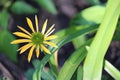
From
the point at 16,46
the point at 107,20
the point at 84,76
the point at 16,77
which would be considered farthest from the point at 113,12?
the point at 16,46

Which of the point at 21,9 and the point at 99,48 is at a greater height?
the point at 21,9

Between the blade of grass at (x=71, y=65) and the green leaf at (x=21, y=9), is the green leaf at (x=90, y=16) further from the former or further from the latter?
the blade of grass at (x=71, y=65)

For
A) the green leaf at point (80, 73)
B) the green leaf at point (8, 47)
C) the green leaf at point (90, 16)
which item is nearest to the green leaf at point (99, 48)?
the green leaf at point (80, 73)

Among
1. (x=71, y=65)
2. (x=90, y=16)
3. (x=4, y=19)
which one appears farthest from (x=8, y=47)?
(x=71, y=65)

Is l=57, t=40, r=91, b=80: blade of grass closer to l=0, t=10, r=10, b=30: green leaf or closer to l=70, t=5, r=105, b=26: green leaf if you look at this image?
l=70, t=5, r=105, b=26: green leaf

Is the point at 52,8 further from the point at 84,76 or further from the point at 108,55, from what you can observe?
the point at 84,76

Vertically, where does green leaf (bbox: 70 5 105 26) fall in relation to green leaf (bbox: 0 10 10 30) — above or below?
below

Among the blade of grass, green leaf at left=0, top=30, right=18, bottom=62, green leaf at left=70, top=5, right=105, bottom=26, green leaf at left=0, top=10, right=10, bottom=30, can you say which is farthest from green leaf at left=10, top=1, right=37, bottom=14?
the blade of grass

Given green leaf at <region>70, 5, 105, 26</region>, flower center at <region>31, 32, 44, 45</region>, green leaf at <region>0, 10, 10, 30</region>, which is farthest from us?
green leaf at <region>0, 10, 10, 30</region>

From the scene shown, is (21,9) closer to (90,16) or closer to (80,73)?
(90,16)

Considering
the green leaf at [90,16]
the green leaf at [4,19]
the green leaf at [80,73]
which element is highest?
the green leaf at [4,19]
